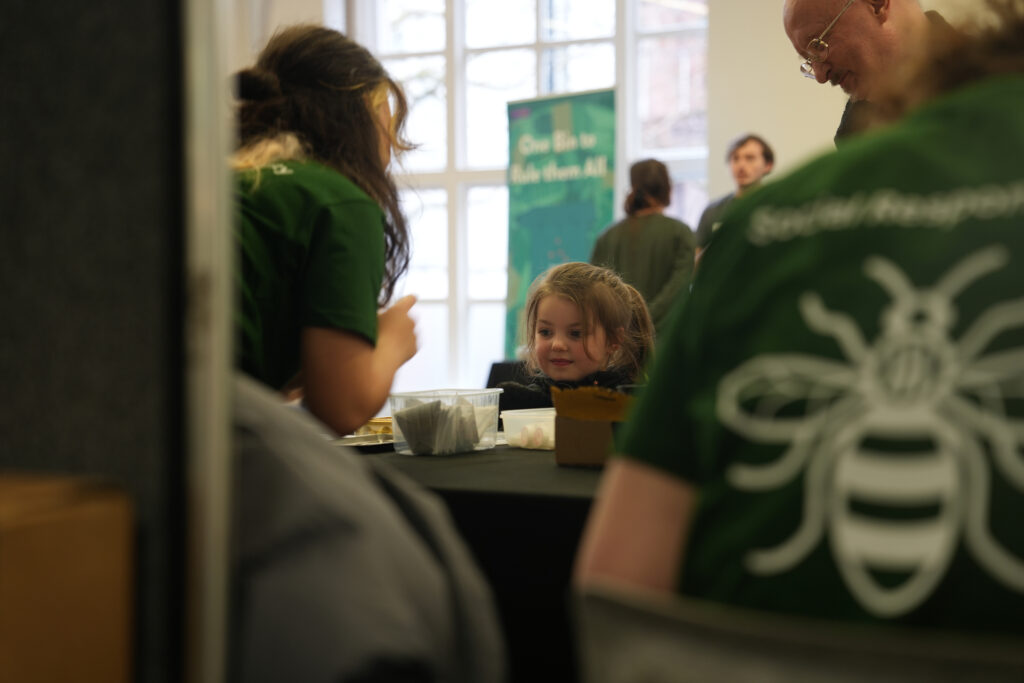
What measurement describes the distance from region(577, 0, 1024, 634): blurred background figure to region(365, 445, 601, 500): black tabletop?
47cm

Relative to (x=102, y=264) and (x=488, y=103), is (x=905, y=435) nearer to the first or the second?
(x=102, y=264)

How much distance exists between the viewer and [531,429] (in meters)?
1.62

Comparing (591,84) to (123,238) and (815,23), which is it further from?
(123,238)

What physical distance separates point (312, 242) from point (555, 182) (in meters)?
4.14

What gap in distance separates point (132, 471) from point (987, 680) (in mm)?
577

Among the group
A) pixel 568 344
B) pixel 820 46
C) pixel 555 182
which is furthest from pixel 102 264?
Answer: pixel 555 182

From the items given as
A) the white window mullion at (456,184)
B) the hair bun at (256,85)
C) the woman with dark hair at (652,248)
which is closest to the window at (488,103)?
the white window mullion at (456,184)

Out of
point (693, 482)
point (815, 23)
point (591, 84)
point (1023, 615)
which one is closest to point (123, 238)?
point (693, 482)

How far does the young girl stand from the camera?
235 cm

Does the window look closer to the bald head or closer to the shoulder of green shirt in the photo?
the bald head

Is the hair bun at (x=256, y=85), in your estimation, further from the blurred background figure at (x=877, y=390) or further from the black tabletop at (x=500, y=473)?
the blurred background figure at (x=877, y=390)

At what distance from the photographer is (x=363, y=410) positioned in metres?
1.35

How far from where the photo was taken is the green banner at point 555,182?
523 cm

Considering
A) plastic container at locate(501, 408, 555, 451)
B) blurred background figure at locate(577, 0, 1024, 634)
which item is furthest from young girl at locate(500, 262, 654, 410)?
blurred background figure at locate(577, 0, 1024, 634)
